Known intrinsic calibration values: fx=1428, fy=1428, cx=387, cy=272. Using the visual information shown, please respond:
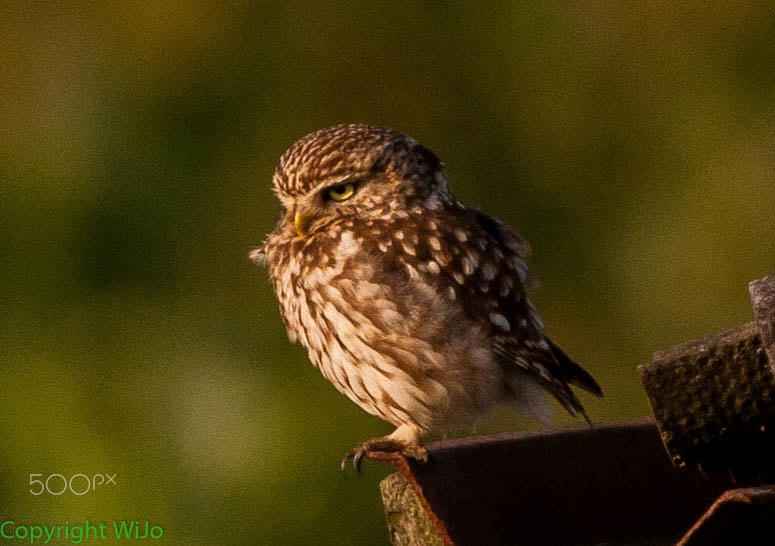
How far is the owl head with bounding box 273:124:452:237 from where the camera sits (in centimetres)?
360

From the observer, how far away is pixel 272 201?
5.41 meters

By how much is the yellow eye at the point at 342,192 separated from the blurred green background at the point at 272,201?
1212 mm

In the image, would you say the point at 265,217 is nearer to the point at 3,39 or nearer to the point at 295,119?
the point at 295,119

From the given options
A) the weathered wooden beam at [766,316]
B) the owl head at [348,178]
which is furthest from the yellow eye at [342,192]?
the weathered wooden beam at [766,316]

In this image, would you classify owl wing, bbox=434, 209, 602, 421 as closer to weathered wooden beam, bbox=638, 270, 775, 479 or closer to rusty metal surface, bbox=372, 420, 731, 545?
rusty metal surface, bbox=372, 420, 731, 545

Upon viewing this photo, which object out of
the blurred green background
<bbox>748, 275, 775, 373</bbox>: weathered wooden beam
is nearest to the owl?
the blurred green background

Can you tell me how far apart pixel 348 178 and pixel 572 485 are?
1.41 m

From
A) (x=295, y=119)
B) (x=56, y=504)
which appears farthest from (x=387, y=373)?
(x=295, y=119)

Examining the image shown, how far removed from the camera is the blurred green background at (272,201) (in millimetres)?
4703

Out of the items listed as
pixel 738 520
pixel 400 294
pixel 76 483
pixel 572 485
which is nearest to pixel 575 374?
pixel 400 294

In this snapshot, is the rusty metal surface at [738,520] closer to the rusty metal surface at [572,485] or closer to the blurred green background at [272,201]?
the rusty metal surface at [572,485]

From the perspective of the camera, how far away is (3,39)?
6359 mm

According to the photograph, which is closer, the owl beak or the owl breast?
the owl breast

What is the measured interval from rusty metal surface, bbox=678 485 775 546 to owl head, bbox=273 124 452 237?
79.2 inches
